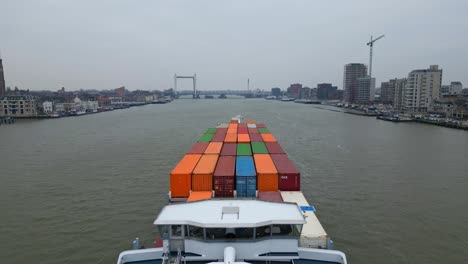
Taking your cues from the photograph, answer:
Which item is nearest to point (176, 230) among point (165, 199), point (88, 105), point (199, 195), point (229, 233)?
point (229, 233)

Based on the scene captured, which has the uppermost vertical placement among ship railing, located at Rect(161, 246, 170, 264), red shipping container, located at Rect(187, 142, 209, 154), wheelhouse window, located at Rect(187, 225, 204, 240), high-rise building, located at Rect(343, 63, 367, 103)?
high-rise building, located at Rect(343, 63, 367, 103)

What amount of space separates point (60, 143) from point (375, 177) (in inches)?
1472

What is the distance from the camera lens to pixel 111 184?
2177 centimetres

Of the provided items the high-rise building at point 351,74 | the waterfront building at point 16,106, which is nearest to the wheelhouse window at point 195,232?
the waterfront building at point 16,106

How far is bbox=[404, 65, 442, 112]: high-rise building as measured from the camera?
3588 inches

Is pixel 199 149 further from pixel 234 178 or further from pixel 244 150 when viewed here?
pixel 234 178

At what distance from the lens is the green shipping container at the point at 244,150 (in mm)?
20147

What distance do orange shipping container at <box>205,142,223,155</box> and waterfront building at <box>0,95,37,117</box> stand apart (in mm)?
84978

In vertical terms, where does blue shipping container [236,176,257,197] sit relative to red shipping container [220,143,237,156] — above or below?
below

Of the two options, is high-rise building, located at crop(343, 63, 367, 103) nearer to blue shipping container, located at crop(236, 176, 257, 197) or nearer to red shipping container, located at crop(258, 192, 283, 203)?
blue shipping container, located at crop(236, 176, 257, 197)

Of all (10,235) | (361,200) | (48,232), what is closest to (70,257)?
(48,232)

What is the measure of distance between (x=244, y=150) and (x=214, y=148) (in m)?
2.14

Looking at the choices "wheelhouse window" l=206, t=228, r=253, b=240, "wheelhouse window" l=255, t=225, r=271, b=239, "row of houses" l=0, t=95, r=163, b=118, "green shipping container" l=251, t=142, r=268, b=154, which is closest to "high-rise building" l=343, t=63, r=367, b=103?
"row of houses" l=0, t=95, r=163, b=118

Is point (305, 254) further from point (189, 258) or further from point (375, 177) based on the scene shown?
point (375, 177)
